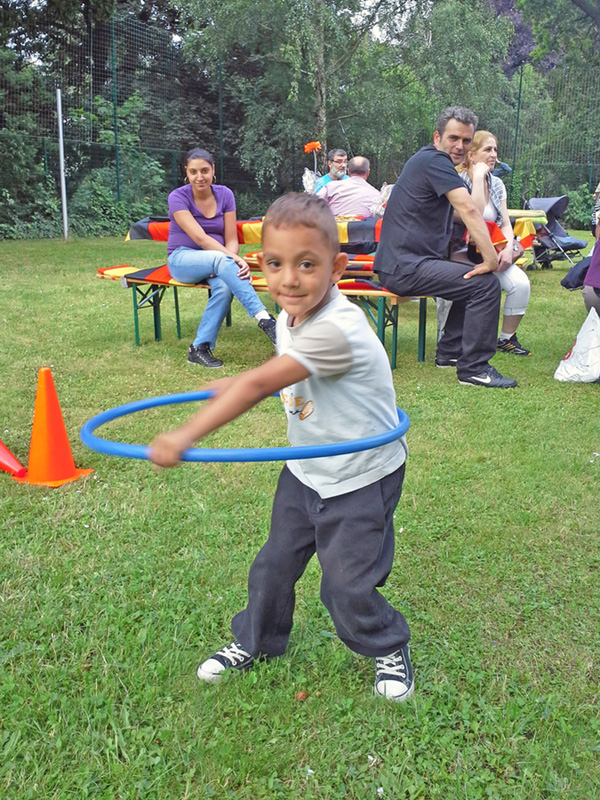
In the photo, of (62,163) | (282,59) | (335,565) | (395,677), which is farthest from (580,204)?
(335,565)

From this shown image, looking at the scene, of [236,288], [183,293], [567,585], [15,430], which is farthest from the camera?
[183,293]

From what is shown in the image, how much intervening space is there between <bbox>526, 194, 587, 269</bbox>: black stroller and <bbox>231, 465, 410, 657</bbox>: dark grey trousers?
424 inches

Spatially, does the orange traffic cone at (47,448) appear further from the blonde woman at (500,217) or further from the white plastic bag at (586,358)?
the blonde woman at (500,217)

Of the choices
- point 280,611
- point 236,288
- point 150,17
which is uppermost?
point 150,17

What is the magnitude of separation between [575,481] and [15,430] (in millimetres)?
3261

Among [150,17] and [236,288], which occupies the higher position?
[150,17]

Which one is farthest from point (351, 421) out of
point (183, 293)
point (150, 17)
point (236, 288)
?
point (150, 17)

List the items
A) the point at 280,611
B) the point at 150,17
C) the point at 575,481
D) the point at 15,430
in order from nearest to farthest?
the point at 280,611 < the point at 575,481 < the point at 15,430 < the point at 150,17

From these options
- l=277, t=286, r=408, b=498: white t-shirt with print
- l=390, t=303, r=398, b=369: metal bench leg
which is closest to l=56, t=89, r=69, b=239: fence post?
l=390, t=303, r=398, b=369: metal bench leg

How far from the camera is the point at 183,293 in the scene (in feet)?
32.6

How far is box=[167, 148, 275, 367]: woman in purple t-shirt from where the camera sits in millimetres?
6207

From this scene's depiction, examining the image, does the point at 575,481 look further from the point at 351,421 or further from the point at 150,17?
the point at 150,17

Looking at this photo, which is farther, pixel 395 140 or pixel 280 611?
pixel 395 140

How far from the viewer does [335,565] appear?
2.11 meters
